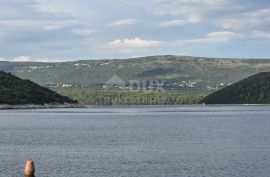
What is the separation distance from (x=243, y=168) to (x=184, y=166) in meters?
7.34

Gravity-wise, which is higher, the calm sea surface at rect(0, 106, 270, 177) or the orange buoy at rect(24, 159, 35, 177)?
the orange buoy at rect(24, 159, 35, 177)

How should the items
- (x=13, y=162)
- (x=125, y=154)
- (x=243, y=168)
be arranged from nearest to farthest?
(x=243, y=168)
(x=13, y=162)
(x=125, y=154)

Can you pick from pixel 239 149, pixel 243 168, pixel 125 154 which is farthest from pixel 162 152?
pixel 243 168

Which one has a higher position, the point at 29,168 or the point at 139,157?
the point at 29,168

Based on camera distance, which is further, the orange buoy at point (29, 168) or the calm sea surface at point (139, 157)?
the calm sea surface at point (139, 157)

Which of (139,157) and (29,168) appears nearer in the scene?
(29,168)

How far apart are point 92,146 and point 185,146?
627 inches

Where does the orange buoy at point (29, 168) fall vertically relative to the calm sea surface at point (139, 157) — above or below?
above

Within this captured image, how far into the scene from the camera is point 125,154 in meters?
88.2

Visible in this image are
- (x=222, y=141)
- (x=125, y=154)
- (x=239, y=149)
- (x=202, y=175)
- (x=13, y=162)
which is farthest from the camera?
(x=222, y=141)

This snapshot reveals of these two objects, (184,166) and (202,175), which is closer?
(202,175)

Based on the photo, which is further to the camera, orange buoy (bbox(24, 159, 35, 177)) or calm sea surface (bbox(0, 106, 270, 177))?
calm sea surface (bbox(0, 106, 270, 177))

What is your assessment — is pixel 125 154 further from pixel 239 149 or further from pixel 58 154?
pixel 239 149

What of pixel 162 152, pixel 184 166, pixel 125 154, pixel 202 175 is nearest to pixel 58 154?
pixel 125 154
